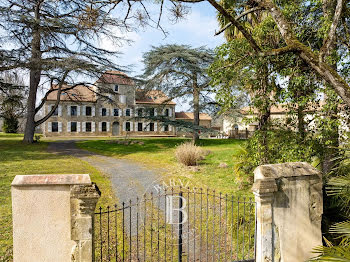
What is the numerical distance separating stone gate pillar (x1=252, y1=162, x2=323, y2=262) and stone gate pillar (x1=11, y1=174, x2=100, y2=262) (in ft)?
7.95

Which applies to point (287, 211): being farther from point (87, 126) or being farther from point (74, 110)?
point (74, 110)

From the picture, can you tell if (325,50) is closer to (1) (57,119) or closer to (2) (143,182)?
(2) (143,182)

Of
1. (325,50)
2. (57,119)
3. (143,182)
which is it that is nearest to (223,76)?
(325,50)

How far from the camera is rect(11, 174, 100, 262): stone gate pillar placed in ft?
10.1

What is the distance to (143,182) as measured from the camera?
8977mm

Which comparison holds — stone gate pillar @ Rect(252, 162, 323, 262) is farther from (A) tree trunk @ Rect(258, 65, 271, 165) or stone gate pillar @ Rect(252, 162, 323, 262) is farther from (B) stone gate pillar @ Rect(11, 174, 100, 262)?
(B) stone gate pillar @ Rect(11, 174, 100, 262)

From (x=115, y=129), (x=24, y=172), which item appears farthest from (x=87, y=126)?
(x=24, y=172)

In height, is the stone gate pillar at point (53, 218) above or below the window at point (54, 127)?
below

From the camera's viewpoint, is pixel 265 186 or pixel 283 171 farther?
pixel 283 171

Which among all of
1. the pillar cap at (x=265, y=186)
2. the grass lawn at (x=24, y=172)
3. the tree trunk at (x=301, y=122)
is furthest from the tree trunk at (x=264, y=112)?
the grass lawn at (x=24, y=172)

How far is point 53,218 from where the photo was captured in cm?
316

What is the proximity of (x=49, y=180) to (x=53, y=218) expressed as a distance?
0.52 metres

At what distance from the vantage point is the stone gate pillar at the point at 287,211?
359 cm

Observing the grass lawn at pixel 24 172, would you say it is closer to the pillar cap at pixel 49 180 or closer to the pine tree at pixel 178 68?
the pillar cap at pixel 49 180
